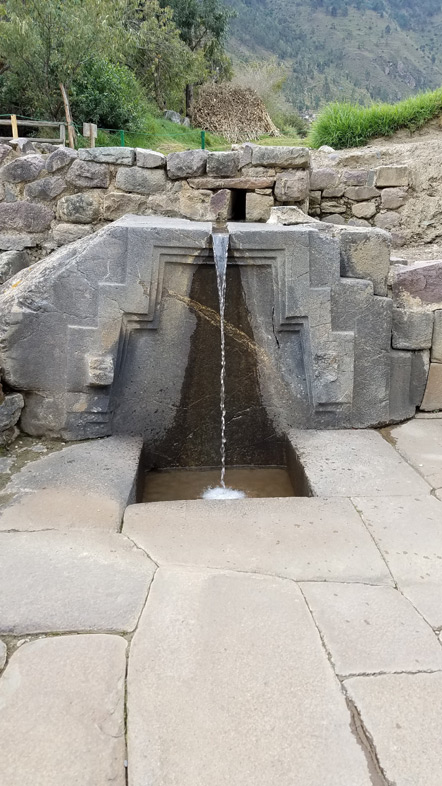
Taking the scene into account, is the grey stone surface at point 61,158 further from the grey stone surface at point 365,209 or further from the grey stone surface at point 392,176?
the grey stone surface at point 392,176

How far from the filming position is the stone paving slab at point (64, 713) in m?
1.27

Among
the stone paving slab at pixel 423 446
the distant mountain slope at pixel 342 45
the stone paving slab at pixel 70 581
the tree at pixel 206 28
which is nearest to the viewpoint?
the stone paving slab at pixel 70 581

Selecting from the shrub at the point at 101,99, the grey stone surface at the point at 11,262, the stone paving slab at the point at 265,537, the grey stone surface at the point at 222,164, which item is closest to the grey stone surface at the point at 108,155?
the grey stone surface at the point at 222,164

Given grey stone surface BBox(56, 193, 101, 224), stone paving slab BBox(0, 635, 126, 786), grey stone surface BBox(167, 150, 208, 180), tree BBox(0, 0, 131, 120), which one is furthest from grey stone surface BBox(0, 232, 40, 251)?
tree BBox(0, 0, 131, 120)

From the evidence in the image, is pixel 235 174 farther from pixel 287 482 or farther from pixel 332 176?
pixel 287 482

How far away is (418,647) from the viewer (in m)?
1.65

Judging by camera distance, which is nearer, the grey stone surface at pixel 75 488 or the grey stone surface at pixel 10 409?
the grey stone surface at pixel 75 488

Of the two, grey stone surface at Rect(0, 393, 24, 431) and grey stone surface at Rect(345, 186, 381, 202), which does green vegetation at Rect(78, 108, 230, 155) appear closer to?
grey stone surface at Rect(345, 186, 381, 202)

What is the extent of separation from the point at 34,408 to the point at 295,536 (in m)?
1.76

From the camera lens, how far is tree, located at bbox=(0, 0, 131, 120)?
13.6m

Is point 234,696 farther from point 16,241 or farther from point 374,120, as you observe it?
point 374,120

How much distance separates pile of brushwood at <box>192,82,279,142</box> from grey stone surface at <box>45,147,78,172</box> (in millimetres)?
13798

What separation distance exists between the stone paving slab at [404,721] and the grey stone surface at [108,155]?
4.27 meters

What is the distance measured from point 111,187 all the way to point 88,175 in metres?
0.21
